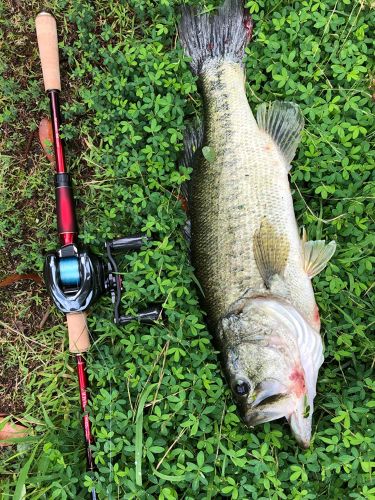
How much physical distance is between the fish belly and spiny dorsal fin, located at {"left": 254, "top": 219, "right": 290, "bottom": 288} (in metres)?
0.03

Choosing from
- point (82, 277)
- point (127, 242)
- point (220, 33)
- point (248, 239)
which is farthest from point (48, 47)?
point (248, 239)

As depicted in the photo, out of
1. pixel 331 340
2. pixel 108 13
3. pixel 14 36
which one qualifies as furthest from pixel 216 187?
pixel 14 36

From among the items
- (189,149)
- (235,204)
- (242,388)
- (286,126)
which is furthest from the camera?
(189,149)

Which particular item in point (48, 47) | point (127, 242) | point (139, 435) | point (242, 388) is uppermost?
point (48, 47)

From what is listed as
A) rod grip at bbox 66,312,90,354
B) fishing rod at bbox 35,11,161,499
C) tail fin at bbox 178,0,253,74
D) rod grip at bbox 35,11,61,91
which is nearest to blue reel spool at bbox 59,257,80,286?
fishing rod at bbox 35,11,161,499

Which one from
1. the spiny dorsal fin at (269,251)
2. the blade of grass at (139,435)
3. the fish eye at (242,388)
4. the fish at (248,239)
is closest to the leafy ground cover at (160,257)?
the blade of grass at (139,435)

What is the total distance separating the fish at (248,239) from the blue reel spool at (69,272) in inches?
25.9

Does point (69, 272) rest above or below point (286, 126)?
below

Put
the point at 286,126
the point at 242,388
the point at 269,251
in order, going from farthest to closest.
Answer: the point at 286,126, the point at 269,251, the point at 242,388

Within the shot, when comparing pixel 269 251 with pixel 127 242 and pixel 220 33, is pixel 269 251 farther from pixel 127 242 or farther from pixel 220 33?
pixel 220 33

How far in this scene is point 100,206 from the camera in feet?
10.2

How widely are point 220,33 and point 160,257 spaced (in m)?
1.38

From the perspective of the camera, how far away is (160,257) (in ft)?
9.05

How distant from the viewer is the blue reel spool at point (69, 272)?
8.79 ft
